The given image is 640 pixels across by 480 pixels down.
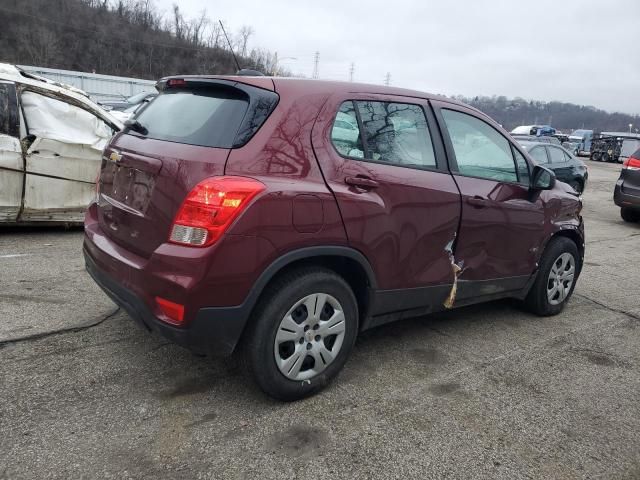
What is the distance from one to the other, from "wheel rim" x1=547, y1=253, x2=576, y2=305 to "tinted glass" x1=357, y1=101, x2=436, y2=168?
186 centimetres

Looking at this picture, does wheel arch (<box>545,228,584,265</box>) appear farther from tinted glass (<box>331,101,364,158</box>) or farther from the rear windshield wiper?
the rear windshield wiper

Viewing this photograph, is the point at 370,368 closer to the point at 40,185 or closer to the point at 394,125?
the point at 394,125

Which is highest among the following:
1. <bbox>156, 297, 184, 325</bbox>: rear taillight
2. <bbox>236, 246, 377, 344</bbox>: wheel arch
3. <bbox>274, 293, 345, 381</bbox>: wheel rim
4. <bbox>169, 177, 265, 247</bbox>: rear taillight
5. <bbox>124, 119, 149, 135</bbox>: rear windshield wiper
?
<bbox>124, 119, 149, 135</bbox>: rear windshield wiper

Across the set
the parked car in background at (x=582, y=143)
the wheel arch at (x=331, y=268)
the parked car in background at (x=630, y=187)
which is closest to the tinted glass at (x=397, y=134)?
the wheel arch at (x=331, y=268)

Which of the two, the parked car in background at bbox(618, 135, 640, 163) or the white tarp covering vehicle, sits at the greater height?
the parked car in background at bbox(618, 135, 640, 163)

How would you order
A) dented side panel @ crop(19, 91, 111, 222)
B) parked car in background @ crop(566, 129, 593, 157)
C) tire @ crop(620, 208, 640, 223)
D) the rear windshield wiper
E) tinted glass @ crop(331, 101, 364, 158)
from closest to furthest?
tinted glass @ crop(331, 101, 364, 158), the rear windshield wiper, dented side panel @ crop(19, 91, 111, 222), tire @ crop(620, 208, 640, 223), parked car in background @ crop(566, 129, 593, 157)

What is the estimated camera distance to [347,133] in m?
3.01

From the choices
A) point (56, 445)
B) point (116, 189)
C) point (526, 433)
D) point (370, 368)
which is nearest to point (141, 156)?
point (116, 189)

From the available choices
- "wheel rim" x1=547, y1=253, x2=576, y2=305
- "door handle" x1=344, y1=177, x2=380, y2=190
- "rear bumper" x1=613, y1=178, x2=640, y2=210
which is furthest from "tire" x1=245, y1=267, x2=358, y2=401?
"rear bumper" x1=613, y1=178, x2=640, y2=210

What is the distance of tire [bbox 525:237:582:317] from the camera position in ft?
14.6

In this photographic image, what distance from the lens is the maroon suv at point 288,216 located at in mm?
2559

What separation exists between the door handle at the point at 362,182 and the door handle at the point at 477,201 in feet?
2.84

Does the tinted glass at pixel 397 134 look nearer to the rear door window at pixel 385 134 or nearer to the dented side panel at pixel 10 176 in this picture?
the rear door window at pixel 385 134

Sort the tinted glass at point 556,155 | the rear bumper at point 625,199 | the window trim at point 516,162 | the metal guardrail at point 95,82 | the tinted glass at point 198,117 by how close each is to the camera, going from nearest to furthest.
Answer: the tinted glass at point 198,117 → the window trim at point 516,162 → the rear bumper at point 625,199 → the tinted glass at point 556,155 → the metal guardrail at point 95,82
